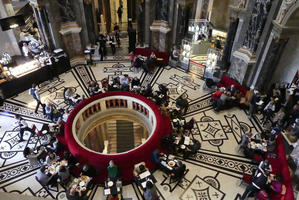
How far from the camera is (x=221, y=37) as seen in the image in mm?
15648

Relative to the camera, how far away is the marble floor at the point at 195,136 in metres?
7.51

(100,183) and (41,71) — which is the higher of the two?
(41,71)

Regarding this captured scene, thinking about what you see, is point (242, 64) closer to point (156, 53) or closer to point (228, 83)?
point (228, 83)

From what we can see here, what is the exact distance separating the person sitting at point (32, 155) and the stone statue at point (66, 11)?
7204 mm

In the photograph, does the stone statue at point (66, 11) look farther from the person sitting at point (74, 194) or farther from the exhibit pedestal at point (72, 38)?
the person sitting at point (74, 194)

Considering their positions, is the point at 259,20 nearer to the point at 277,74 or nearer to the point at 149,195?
the point at 277,74

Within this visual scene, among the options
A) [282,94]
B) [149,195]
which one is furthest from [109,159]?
[282,94]

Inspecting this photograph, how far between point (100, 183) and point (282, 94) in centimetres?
810

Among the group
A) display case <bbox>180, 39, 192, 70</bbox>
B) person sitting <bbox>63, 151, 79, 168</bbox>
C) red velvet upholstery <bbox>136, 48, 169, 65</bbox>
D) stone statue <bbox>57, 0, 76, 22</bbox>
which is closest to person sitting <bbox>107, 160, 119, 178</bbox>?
person sitting <bbox>63, 151, 79, 168</bbox>

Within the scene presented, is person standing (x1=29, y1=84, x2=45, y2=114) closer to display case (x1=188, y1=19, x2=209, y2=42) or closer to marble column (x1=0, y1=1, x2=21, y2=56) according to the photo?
marble column (x1=0, y1=1, x2=21, y2=56)

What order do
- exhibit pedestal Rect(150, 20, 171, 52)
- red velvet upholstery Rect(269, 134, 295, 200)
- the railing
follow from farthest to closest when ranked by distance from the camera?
1. exhibit pedestal Rect(150, 20, 171, 52)
2. the railing
3. red velvet upholstery Rect(269, 134, 295, 200)

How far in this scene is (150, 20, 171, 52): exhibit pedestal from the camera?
42.8ft

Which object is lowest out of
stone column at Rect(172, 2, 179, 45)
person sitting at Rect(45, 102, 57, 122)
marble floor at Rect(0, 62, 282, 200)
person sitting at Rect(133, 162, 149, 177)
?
marble floor at Rect(0, 62, 282, 200)

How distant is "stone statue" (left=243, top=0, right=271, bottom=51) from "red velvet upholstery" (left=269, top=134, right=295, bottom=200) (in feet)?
13.3
